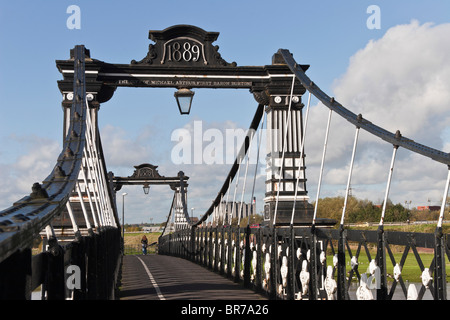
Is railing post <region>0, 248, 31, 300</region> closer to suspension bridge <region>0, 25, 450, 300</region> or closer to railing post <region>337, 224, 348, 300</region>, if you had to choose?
suspension bridge <region>0, 25, 450, 300</region>

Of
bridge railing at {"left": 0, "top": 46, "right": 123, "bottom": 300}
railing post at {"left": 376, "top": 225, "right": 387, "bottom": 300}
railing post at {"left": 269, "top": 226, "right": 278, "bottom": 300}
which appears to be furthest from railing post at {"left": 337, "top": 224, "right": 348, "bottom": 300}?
railing post at {"left": 269, "top": 226, "right": 278, "bottom": 300}

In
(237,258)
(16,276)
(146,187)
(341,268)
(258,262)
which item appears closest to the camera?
(16,276)

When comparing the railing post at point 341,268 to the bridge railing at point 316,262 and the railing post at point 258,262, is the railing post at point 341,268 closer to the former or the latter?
the bridge railing at point 316,262

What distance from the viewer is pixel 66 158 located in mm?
6406

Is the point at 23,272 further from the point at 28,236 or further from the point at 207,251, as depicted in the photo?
the point at 207,251

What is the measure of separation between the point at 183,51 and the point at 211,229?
5.34 m

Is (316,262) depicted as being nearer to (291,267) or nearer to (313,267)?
(313,267)

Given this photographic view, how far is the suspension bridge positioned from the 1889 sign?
0.03 metres

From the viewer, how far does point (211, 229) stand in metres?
18.1

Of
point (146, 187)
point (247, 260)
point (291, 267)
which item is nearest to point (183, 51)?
point (247, 260)

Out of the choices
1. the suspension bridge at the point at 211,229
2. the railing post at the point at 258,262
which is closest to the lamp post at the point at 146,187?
the suspension bridge at the point at 211,229
